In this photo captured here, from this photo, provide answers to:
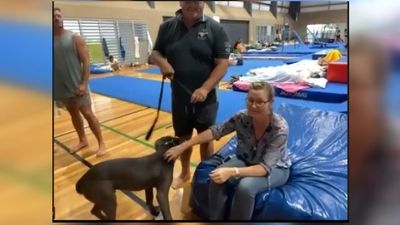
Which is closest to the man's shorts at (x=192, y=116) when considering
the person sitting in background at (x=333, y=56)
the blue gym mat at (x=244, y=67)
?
the blue gym mat at (x=244, y=67)

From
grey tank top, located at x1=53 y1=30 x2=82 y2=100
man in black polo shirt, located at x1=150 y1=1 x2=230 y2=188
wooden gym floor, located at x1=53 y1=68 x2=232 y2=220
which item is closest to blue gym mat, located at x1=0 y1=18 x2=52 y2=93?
grey tank top, located at x1=53 y1=30 x2=82 y2=100

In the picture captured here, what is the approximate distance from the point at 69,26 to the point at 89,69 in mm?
176

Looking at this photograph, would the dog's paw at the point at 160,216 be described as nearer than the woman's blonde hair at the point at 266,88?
No

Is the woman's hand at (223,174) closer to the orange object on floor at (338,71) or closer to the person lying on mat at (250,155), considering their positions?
the person lying on mat at (250,155)

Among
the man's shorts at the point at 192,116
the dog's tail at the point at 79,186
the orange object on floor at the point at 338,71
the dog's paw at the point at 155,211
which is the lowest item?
the dog's paw at the point at 155,211

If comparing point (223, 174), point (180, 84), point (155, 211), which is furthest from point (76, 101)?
point (223, 174)

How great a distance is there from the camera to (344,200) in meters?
1.18

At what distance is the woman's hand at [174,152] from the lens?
119 centimetres

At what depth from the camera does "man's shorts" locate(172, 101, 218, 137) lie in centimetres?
118

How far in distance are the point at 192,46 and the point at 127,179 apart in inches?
22.5

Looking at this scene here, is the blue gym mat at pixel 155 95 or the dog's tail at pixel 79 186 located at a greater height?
the blue gym mat at pixel 155 95

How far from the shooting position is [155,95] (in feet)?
4.03

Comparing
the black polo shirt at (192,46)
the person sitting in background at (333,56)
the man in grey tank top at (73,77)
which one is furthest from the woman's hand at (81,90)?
the person sitting in background at (333,56)

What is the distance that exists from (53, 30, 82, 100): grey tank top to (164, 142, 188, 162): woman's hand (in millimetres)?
453
